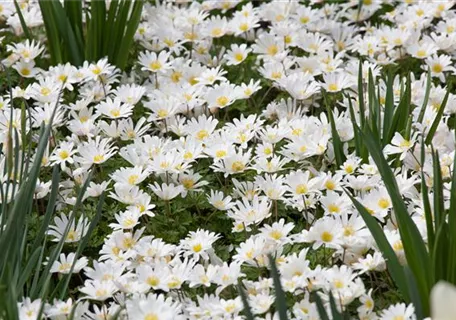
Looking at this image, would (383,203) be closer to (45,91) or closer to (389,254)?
(389,254)

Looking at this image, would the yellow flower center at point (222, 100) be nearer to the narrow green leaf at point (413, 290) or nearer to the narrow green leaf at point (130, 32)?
the narrow green leaf at point (130, 32)

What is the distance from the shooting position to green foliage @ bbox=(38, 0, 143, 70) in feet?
9.99

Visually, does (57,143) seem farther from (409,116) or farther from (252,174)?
(409,116)

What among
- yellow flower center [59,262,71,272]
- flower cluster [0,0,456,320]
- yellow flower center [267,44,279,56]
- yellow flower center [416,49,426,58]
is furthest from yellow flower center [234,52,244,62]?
yellow flower center [59,262,71,272]

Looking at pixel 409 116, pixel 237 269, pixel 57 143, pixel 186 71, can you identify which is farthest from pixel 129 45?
pixel 237 269

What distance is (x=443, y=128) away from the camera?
102 inches

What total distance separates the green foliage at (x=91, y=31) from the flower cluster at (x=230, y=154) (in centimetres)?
8

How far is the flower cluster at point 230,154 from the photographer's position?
2.02m

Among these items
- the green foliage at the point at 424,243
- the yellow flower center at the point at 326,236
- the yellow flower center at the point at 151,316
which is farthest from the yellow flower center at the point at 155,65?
the yellow flower center at the point at 151,316

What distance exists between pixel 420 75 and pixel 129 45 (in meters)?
1.03

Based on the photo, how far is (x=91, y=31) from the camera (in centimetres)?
304

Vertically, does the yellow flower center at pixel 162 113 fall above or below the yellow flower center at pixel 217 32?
below

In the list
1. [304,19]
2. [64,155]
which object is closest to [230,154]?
[64,155]

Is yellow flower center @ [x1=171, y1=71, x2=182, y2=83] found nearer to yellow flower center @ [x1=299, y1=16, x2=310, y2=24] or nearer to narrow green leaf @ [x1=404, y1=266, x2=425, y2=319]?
yellow flower center @ [x1=299, y1=16, x2=310, y2=24]
